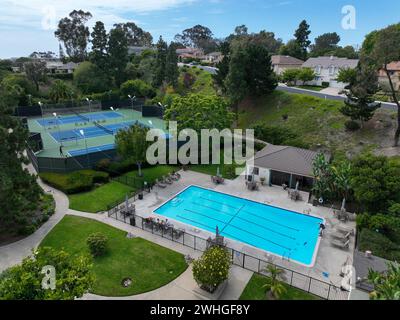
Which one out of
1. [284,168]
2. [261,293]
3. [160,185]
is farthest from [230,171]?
[261,293]

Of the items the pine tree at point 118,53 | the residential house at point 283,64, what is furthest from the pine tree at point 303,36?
the pine tree at point 118,53

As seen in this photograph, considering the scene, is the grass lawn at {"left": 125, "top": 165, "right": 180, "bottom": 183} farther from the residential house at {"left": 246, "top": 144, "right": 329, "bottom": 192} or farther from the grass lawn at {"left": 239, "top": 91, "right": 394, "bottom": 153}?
the grass lawn at {"left": 239, "top": 91, "right": 394, "bottom": 153}

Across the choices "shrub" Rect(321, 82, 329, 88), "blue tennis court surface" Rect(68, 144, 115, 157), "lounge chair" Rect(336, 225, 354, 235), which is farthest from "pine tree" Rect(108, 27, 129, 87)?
"lounge chair" Rect(336, 225, 354, 235)

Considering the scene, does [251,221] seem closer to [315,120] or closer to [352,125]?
[352,125]

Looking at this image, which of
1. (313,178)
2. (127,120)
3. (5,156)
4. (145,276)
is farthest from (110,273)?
(127,120)

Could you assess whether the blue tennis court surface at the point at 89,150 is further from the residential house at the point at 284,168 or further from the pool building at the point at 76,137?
the residential house at the point at 284,168
